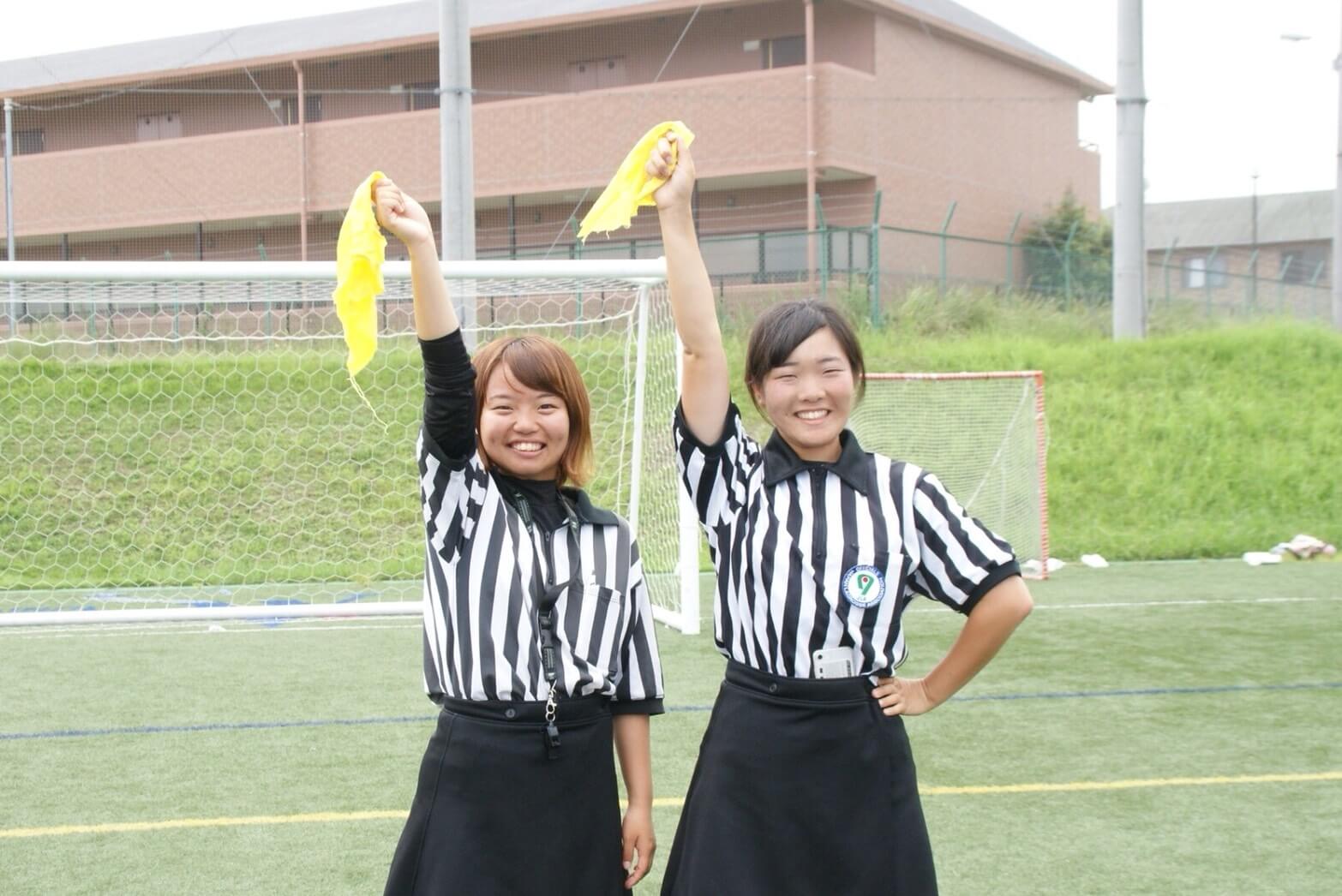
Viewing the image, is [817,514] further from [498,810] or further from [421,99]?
[421,99]

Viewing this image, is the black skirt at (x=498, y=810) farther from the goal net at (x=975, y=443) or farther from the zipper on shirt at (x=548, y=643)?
the goal net at (x=975, y=443)

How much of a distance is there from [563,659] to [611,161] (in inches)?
683

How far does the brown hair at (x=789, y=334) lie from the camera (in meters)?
2.30

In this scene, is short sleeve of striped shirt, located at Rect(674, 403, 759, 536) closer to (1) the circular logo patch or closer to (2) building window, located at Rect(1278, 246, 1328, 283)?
(1) the circular logo patch

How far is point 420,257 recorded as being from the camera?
6.98ft

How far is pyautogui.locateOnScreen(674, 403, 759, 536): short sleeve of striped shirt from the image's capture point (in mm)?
2312

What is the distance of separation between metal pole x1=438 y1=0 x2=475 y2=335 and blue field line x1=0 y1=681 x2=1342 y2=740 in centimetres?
510

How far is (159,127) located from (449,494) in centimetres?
2328

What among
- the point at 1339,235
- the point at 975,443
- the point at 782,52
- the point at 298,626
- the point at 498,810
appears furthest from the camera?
the point at 782,52

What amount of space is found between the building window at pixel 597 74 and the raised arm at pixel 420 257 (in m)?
19.1

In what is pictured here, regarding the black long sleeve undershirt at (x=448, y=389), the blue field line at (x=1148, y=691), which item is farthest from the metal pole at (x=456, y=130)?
the black long sleeve undershirt at (x=448, y=389)

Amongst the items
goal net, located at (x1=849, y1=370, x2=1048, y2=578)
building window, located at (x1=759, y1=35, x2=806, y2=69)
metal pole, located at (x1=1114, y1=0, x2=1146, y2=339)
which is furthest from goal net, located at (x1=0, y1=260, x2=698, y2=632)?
building window, located at (x1=759, y1=35, x2=806, y2=69)

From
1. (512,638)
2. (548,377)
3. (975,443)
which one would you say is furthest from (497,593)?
(975,443)

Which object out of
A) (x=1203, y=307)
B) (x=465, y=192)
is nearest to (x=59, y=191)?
(x=465, y=192)
